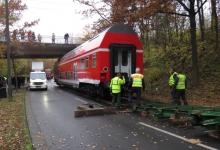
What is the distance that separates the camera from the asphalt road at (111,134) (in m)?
8.78

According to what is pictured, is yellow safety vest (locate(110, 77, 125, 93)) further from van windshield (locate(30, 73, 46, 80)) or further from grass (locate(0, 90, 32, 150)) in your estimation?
van windshield (locate(30, 73, 46, 80))

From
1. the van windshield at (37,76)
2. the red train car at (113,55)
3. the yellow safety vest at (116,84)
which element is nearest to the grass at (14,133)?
the yellow safety vest at (116,84)

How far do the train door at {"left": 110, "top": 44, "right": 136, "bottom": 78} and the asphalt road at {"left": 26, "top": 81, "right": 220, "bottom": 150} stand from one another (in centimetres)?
571

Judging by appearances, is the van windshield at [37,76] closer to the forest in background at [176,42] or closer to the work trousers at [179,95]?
the forest in background at [176,42]

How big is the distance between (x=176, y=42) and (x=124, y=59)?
14151mm

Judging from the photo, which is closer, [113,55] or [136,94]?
[136,94]

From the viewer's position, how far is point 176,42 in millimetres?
32688

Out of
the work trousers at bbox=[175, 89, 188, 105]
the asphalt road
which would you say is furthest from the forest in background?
the asphalt road

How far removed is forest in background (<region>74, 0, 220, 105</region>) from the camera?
2145 cm

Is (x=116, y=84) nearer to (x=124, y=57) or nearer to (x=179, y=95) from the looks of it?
(x=179, y=95)

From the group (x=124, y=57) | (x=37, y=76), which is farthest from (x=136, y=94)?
(x=37, y=76)

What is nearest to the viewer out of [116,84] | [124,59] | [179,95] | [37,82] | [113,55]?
[179,95]

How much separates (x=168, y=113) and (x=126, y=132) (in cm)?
183

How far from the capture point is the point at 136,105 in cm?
1486
